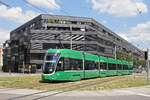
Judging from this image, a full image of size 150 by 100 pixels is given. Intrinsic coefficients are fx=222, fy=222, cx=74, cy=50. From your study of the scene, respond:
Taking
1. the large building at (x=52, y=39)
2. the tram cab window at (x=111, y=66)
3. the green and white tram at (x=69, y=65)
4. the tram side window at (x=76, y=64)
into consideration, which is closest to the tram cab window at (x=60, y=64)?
the green and white tram at (x=69, y=65)

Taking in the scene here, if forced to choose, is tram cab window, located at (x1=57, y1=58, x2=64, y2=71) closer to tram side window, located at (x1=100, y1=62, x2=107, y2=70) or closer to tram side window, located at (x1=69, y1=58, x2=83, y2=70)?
tram side window, located at (x1=69, y1=58, x2=83, y2=70)

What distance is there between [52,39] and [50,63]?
48114mm

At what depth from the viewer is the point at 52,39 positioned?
67188 millimetres

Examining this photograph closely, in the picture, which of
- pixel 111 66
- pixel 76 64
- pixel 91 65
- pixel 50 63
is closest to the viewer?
pixel 50 63

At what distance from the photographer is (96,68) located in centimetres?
2891

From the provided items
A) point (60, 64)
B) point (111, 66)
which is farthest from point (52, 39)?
point (60, 64)

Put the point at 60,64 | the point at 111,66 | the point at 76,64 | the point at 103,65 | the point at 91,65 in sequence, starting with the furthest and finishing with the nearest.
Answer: the point at 111,66
the point at 103,65
the point at 91,65
the point at 76,64
the point at 60,64

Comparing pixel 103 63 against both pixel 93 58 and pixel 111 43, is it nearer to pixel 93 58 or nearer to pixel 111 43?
pixel 93 58

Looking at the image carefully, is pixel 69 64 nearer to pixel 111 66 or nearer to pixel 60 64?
pixel 60 64

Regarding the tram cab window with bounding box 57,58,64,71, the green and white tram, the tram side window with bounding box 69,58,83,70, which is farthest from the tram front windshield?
the tram side window with bounding box 69,58,83,70

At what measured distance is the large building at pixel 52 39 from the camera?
65.5 m

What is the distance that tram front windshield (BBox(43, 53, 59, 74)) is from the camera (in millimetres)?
19384

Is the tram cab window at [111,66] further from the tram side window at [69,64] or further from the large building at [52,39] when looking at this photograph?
the large building at [52,39]

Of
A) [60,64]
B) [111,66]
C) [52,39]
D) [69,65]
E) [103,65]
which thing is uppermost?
[52,39]
